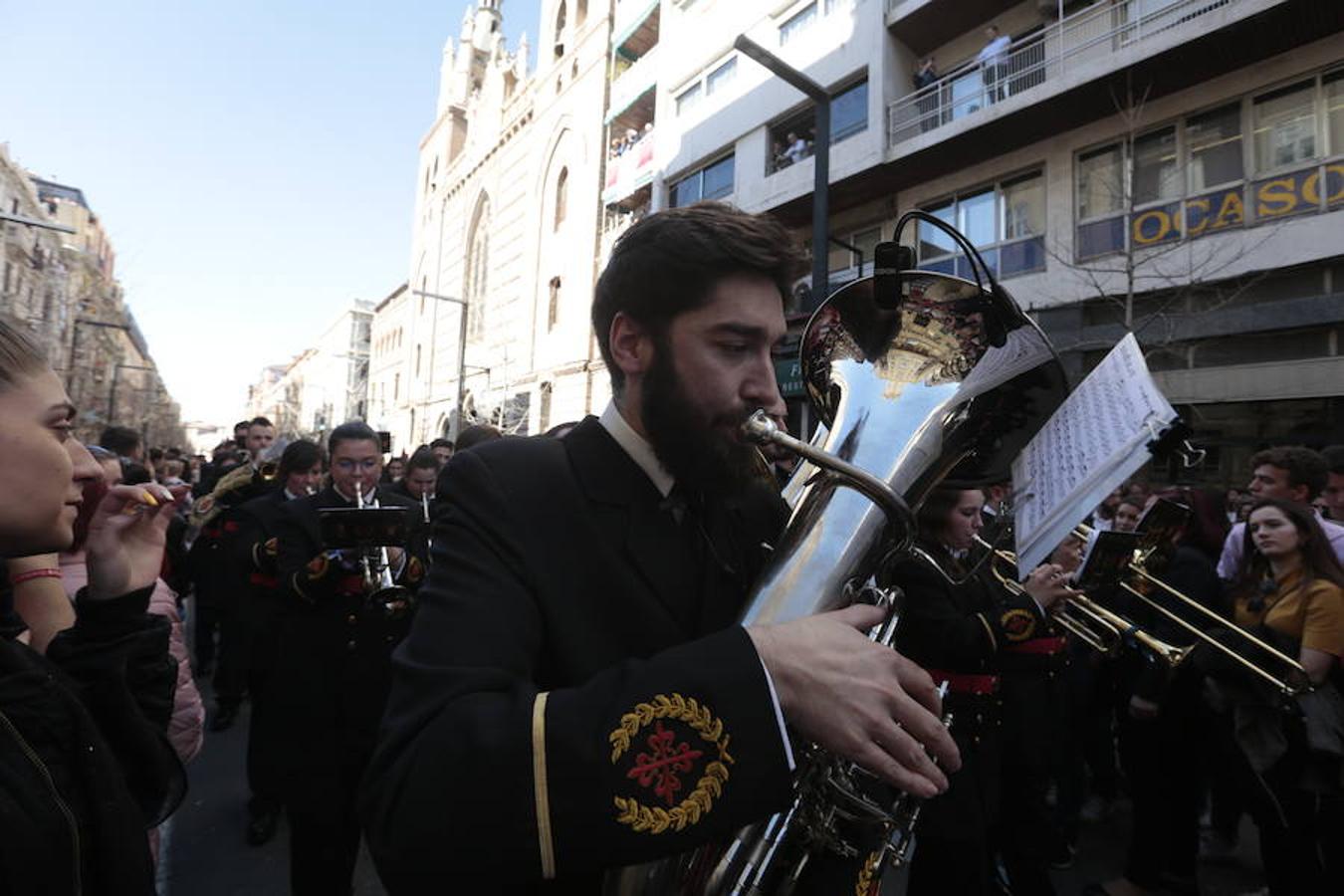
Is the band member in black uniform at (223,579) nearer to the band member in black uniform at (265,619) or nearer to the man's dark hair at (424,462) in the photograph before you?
the band member in black uniform at (265,619)

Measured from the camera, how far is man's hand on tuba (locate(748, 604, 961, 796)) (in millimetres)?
933

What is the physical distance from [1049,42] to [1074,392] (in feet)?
48.6

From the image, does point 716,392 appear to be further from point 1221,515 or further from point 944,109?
point 944,109

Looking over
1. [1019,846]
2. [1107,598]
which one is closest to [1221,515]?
[1107,598]

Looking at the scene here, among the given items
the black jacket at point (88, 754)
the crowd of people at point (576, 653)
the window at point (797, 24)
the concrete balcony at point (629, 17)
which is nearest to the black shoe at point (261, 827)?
the crowd of people at point (576, 653)

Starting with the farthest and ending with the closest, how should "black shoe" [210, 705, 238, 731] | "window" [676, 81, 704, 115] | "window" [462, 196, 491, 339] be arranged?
"window" [462, 196, 491, 339] < "window" [676, 81, 704, 115] < "black shoe" [210, 705, 238, 731]

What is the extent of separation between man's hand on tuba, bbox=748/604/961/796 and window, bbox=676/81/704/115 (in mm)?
23431

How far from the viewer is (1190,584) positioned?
14.9 feet

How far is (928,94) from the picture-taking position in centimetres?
1511

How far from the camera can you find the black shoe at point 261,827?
416 cm

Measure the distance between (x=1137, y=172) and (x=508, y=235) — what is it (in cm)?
3045

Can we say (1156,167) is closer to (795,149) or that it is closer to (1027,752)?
(795,149)

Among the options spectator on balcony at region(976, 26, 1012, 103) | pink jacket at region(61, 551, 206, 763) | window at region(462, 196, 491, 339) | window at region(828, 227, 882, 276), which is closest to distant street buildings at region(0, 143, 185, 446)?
pink jacket at region(61, 551, 206, 763)

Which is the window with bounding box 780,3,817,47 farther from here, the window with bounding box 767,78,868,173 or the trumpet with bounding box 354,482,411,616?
the trumpet with bounding box 354,482,411,616
